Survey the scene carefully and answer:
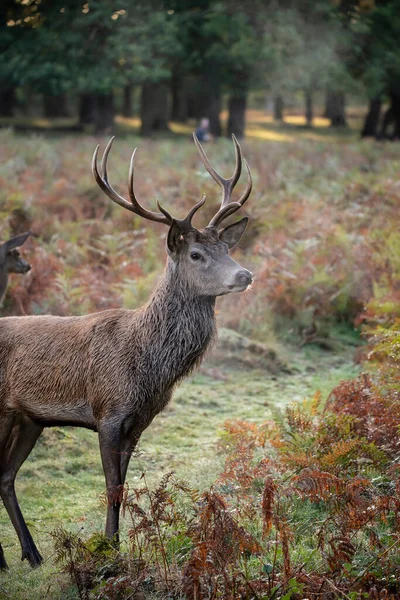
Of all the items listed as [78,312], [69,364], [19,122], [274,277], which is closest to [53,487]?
[69,364]

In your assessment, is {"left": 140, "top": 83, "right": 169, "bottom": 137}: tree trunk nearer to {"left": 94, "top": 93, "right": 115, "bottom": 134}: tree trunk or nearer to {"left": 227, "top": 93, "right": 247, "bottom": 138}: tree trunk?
{"left": 94, "top": 93, "right": 115, "bottom": 134}: tree trunk

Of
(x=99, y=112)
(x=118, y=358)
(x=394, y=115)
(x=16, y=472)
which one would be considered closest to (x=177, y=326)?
(x=118, y=358)

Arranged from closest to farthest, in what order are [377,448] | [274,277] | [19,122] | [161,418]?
1. [377,448]
2. [161,418]
3. [274,277]
4. [19,122]

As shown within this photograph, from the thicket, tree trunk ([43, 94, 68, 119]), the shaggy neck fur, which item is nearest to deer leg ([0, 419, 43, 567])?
the thicket

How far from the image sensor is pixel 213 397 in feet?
28.9

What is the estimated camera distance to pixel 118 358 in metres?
5.25

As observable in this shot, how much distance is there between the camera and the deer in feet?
17.0

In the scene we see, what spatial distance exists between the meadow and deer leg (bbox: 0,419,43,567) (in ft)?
0.38

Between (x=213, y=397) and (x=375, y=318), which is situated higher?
(x=375, y=318)

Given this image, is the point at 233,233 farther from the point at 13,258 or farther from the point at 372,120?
the point at 372,120

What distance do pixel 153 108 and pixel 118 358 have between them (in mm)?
33614

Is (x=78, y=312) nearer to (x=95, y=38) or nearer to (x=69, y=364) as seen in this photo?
(x=69, y=364)

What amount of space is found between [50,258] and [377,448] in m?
5.78

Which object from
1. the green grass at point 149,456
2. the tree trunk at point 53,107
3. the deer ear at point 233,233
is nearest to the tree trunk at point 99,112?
the tree trunk at point 53,107
